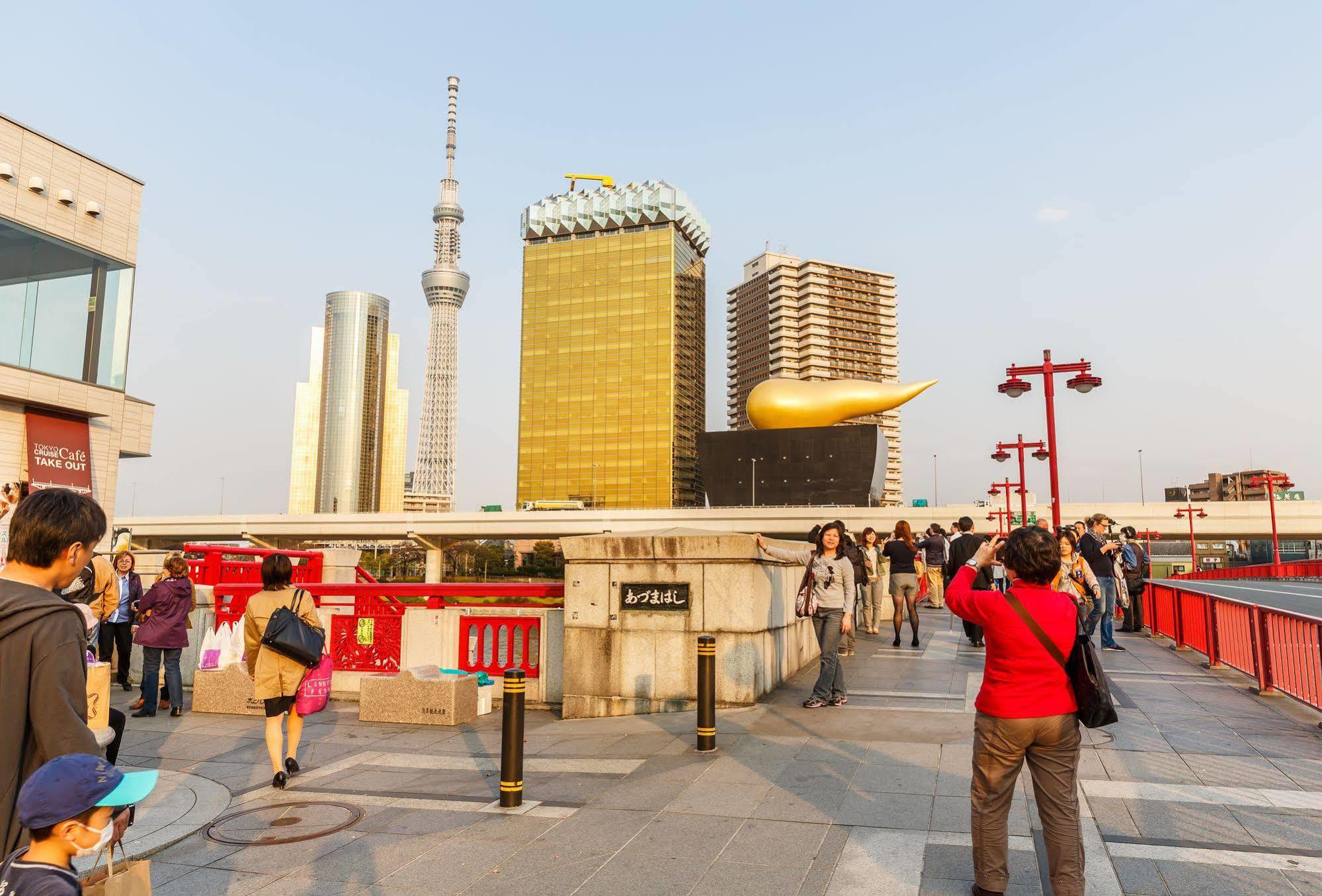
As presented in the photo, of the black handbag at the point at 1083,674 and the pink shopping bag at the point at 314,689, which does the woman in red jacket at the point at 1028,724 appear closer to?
the black handbag at the point at 1083,674

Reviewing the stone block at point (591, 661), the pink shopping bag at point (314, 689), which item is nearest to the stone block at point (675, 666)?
the stone block at point (591, 661)

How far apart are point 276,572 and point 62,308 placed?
49.9 feet

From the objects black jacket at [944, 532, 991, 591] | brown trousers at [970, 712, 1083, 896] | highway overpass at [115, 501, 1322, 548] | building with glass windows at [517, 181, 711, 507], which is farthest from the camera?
building with glass windows at [517, 181, 711, 507]

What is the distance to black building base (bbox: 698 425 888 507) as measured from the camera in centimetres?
7731

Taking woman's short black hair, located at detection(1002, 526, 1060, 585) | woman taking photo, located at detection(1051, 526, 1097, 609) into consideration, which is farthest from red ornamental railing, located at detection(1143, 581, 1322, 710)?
woman's short black hair, located at detection(1002, 526, 1060, 585)

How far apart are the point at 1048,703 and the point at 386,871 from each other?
3700 mm

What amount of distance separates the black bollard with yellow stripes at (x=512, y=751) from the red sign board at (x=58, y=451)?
1536 centimetres

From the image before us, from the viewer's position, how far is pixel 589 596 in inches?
389

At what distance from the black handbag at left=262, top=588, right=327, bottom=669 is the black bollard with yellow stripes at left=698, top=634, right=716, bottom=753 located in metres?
3.24

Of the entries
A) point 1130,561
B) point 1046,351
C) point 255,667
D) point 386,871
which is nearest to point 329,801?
point 255,667

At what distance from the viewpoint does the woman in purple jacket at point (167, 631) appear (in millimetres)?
10180

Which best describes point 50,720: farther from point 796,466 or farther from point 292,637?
point 796,466

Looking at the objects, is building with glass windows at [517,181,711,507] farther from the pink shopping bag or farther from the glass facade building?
the pink shopping bag

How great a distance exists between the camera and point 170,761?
25.7 ft
